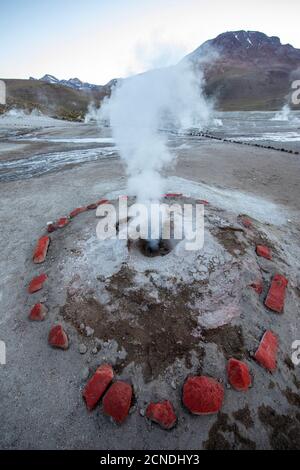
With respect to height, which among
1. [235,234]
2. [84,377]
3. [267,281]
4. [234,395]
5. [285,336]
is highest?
[235,234]

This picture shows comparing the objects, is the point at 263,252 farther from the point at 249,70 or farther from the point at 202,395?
the point at 249,70

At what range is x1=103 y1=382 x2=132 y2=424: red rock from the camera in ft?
7.72

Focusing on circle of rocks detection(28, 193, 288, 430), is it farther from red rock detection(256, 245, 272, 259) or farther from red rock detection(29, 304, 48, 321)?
red rock detection(256, 245, 272, 259)

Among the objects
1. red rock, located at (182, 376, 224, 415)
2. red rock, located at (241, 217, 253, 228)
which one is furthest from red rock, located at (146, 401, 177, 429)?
red rock, located at (241, 217, 253, 228)

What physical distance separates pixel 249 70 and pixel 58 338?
117540 mm

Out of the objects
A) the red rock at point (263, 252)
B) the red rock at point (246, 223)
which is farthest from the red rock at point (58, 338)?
the red rock at point (246, 223)

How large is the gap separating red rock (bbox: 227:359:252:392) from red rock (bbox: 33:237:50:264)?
297cm

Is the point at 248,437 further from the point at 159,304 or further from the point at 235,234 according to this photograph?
the point at 235,234

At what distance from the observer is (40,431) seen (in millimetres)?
2338

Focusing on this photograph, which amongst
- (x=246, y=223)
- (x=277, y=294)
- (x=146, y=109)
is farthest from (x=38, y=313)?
(x=146, y=109)

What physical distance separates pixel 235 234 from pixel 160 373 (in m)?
2.51

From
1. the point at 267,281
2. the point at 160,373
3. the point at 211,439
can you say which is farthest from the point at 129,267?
the point at 211,439

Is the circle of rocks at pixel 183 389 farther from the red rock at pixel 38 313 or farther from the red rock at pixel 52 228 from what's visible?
the red rock at pixel 52 228

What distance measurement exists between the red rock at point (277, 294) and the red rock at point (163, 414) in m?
1.63
